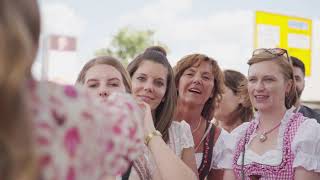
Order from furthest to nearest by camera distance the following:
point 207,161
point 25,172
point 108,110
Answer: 1. point 207,161
2. point 108,110
3. point 25,172

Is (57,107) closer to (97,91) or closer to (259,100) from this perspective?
(97,91)

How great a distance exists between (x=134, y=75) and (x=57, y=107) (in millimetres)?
1365

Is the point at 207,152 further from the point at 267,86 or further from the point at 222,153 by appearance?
the point at 267,86

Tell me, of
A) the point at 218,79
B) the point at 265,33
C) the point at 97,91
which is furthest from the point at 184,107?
the point at 265,33

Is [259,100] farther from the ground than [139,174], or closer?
farther from the ground

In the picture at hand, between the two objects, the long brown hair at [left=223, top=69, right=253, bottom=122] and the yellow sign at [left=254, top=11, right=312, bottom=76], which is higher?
the yellow sign at [left=254, top=11, right=312, bottom=76]

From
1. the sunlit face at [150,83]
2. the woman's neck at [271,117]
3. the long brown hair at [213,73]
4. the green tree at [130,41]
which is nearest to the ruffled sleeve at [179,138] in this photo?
the sunlit face at [150,83]

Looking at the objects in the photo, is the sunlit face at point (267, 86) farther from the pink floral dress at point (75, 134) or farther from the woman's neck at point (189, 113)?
the pink floral dress at point (75, 134)

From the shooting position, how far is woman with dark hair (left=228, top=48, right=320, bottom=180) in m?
1.92

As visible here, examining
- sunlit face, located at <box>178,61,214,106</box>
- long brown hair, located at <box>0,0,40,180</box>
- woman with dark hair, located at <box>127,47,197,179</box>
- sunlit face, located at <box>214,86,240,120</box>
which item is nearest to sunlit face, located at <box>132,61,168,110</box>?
woman with dark hair, located at <box>127,47,197,179</box>

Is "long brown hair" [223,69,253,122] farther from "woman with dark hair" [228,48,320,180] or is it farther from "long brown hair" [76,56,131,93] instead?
"long brown hair" [76,56,131,93]

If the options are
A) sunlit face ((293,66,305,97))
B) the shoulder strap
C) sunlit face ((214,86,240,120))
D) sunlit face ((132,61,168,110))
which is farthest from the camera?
sunlit face ((214,86,240,120))

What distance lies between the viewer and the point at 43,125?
0.72 m

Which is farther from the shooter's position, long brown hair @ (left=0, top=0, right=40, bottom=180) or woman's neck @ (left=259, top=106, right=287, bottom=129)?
woman's neck @ (left=259, top=106, right=287, bottom=129)
